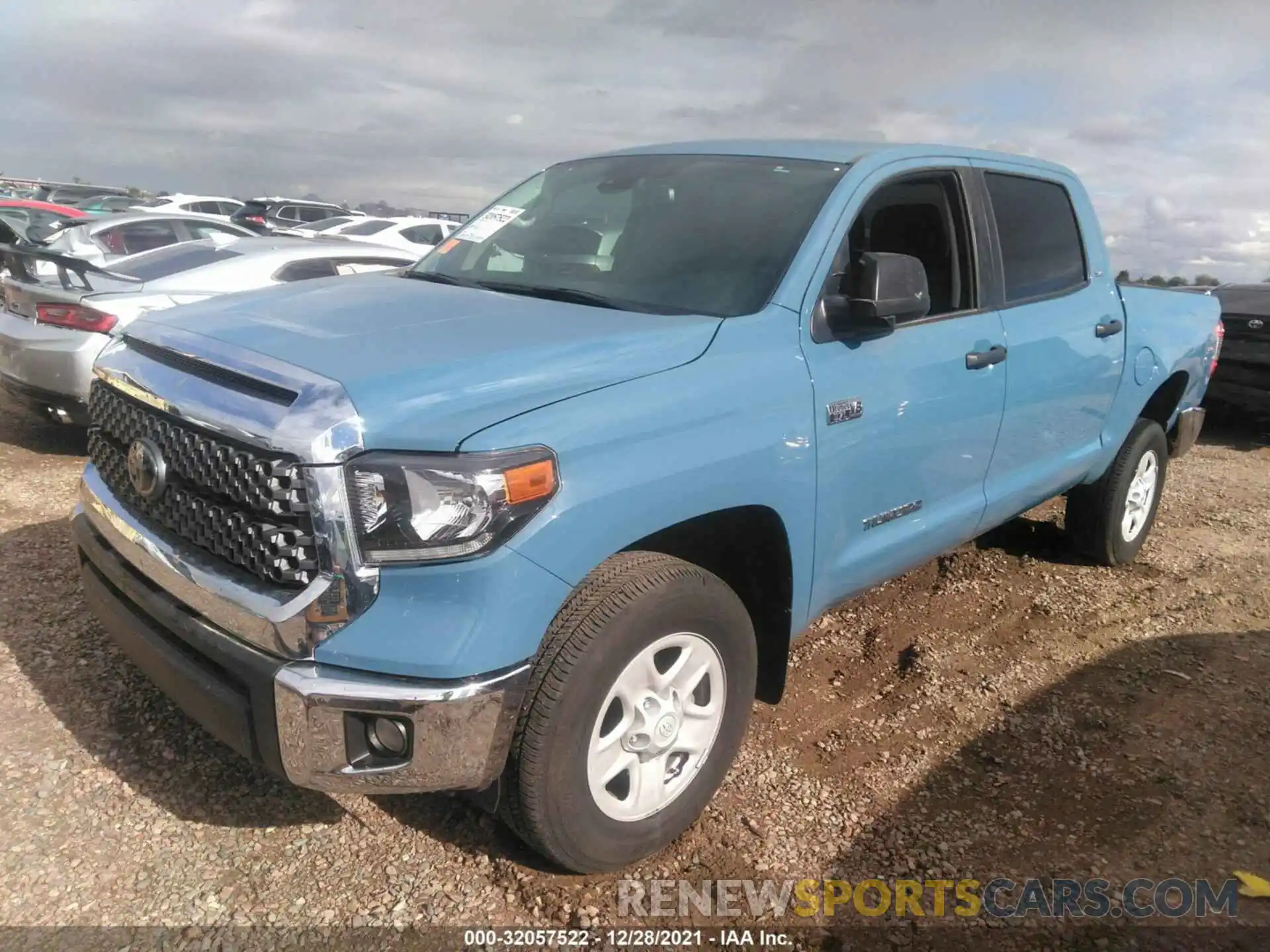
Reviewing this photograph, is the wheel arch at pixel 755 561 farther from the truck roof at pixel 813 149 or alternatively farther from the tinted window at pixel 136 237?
the tinted window at pixel 136 237

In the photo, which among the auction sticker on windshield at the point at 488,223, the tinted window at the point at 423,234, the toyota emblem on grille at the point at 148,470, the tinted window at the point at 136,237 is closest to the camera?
the toyota emblem on grille at the point at 148,470

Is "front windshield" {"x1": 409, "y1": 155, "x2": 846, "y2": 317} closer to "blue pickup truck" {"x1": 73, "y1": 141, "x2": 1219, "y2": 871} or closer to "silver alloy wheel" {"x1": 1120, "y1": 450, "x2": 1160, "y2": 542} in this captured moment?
"blue pickup truck" {"x1": 73, "y1": 141, "x2": 1219, "y2": 871}

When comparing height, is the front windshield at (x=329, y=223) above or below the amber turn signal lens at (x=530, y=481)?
above

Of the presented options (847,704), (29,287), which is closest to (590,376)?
(847,704)

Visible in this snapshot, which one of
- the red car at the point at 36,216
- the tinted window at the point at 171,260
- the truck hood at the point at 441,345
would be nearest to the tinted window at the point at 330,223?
the red car at the point at 36,216

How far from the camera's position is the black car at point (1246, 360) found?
28.1ft

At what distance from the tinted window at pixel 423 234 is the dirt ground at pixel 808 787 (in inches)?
478

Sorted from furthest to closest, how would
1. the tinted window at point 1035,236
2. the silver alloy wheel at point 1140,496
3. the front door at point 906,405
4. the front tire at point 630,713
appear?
the silver alloy wheel at point 1140,496 → the tinted window at point 1035,236 → the front door at point 906,405 → the front tire at point 630,713

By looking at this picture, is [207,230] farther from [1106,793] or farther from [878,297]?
[1106,793]

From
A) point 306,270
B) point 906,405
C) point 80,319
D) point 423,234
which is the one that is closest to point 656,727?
point 906,405

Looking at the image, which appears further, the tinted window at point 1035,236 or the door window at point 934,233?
the tinted window at point 1035,236

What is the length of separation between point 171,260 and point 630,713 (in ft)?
19.0

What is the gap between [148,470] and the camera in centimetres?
233

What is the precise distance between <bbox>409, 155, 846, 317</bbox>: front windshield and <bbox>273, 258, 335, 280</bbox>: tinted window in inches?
136
